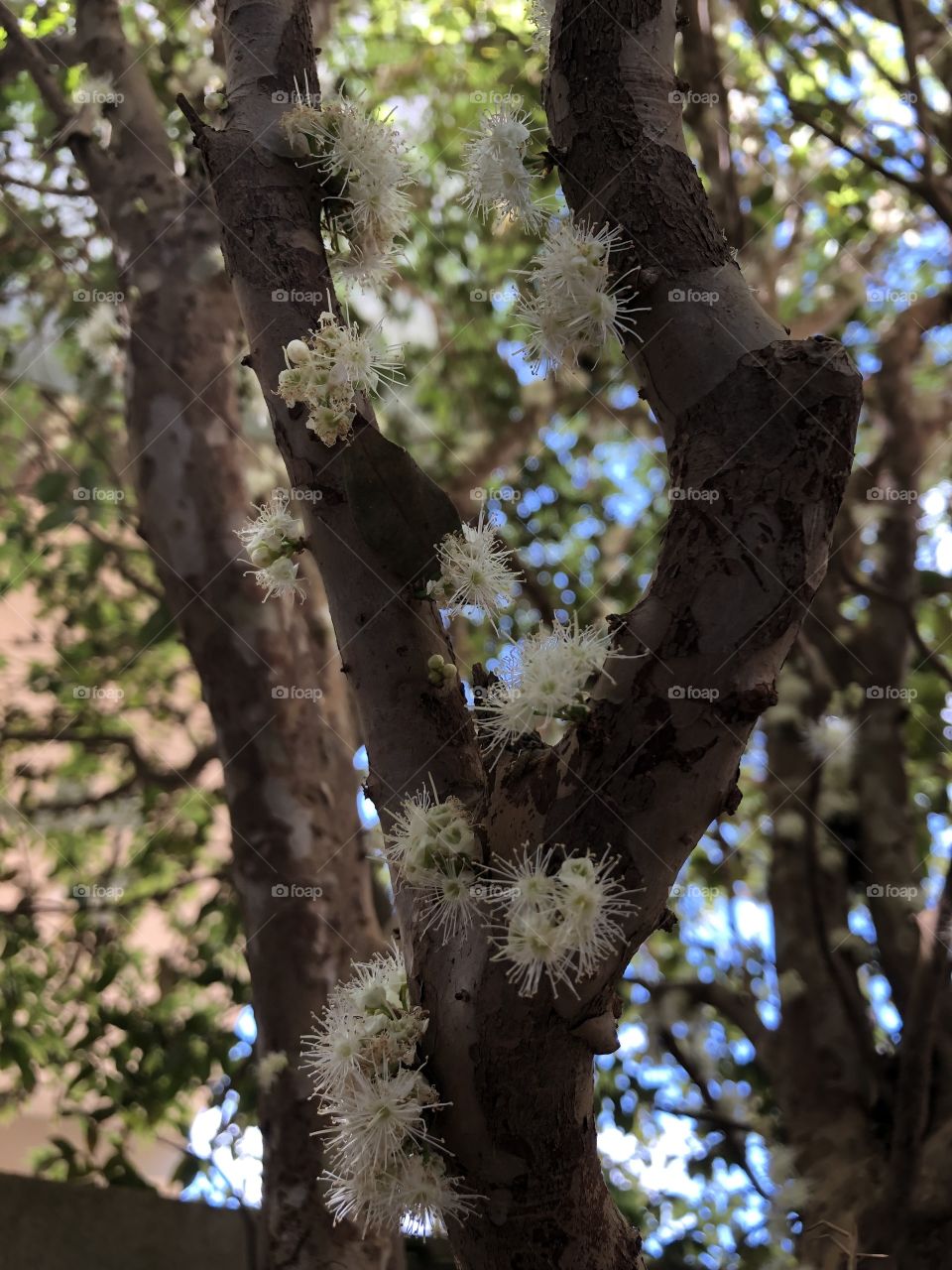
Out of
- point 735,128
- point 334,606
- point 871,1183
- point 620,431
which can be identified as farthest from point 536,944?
point 735,128

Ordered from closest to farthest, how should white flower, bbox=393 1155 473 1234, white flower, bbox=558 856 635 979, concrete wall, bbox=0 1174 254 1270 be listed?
white flower, bbox=558 856 635 979 → white flower, bbox=393 1155 473 1234 → concrete wall, bbox=0 1174 254 1270

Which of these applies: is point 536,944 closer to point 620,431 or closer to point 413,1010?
point 413,1010

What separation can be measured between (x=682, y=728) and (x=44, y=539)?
4.57m

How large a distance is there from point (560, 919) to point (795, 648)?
2.71 metres

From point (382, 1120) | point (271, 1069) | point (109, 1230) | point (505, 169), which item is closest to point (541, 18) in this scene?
point (505, 169)

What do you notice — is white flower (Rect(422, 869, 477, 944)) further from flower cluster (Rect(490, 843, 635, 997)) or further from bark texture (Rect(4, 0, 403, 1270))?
bark texture (Rect(4, 0, 403, 1270))

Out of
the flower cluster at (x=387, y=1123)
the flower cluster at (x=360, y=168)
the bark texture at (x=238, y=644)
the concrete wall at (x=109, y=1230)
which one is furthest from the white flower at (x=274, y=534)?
the concrete wall at (x=109, y=1230)

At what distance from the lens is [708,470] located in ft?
4.94

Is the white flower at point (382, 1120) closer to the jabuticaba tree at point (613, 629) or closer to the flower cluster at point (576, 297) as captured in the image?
the jabuticaba tree at point (613, 629)

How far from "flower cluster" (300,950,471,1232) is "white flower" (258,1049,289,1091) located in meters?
1.05

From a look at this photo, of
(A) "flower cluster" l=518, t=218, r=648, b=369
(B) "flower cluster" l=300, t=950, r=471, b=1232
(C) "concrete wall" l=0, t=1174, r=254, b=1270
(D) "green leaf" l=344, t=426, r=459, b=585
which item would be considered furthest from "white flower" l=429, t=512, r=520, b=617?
(C) "concrete wall" l=0, t=1174, r=254, b=1270

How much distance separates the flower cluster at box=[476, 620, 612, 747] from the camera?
1.51m

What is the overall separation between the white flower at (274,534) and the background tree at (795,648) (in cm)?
83

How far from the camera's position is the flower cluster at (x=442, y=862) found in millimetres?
1528
